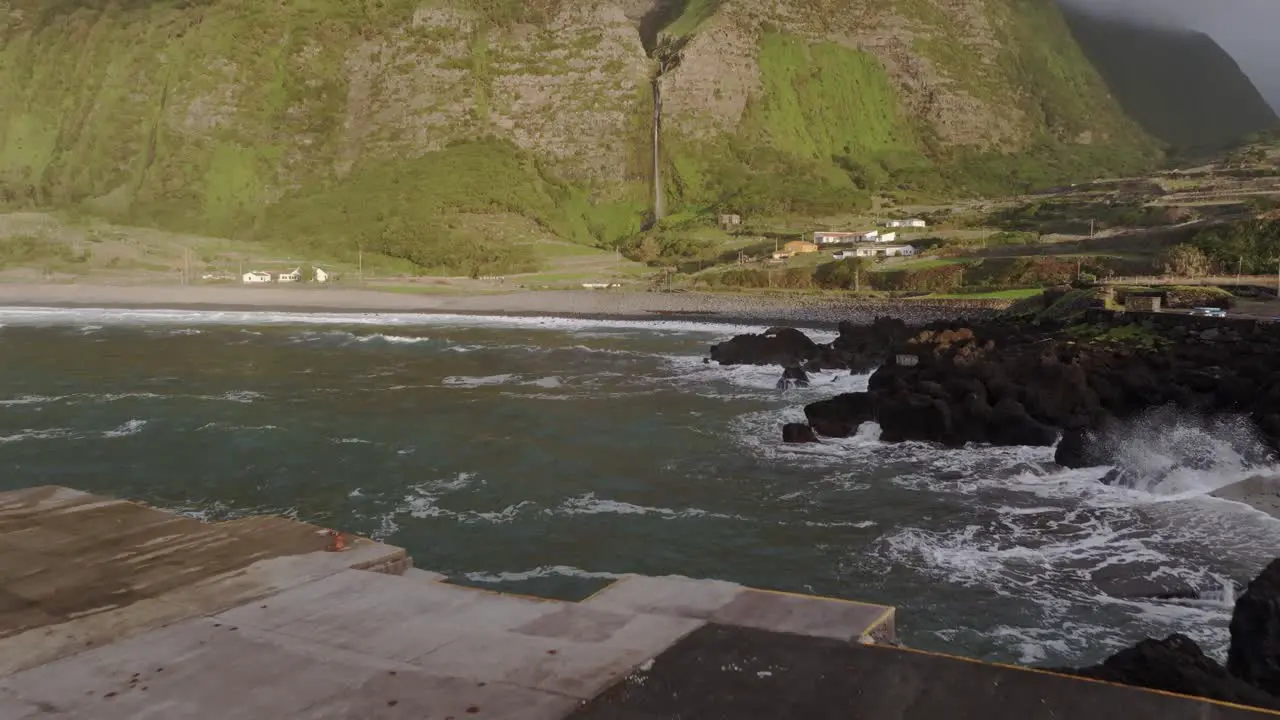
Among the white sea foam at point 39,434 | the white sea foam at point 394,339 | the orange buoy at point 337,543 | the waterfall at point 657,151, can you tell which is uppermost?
the waterfall at point 657,151

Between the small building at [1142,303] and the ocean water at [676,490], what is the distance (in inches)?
598

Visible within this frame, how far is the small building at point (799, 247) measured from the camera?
317 ft

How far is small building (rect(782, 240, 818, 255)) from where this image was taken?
317ft

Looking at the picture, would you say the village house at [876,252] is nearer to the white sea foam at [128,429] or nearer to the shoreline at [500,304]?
the shoreline at [500,304]

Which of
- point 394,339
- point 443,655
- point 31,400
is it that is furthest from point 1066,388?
point 394,339

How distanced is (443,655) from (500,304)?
72.4 meters

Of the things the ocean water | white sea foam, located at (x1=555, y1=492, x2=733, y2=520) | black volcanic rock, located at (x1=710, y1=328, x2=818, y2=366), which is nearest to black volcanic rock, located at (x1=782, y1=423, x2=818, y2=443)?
the ocean water

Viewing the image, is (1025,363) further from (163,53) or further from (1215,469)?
(163,53)

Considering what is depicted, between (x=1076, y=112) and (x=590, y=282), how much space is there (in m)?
133

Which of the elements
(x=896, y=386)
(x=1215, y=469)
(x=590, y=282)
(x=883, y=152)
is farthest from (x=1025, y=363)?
(x=883, y=152)

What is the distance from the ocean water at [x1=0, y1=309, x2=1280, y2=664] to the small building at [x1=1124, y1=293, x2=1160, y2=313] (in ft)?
49.8

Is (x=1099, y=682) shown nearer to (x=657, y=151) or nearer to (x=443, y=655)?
(x=443, y=655)

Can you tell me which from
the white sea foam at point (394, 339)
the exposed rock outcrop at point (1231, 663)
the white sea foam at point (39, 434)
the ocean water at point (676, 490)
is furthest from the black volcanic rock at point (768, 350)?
the exposed rock outcrop at point (1231, 663)

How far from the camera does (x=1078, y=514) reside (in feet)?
53.5
